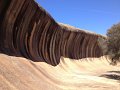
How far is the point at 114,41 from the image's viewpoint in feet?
108

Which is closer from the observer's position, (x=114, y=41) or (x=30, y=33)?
(x=30, y=33)

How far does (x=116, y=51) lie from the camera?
108ft

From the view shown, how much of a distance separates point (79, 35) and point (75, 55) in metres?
3.95

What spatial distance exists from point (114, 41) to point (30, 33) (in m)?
11.0

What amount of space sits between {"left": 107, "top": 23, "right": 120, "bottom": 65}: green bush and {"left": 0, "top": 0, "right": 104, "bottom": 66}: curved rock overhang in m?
6.06

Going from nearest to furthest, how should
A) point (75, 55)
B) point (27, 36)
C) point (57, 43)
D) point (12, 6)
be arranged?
point (12, 6) → point (27, 36) → point (57, 43) → point (75, 55)

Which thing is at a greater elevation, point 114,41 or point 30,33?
point 114,41

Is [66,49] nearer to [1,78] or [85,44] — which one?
[85,44]

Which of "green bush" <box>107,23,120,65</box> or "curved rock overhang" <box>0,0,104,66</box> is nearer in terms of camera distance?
"curved rock overhang" <box>0,0,104,66</box>

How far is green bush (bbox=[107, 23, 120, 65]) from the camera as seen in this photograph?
32656 mm

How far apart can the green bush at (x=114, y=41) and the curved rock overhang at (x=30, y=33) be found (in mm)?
6055

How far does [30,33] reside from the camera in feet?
84.6

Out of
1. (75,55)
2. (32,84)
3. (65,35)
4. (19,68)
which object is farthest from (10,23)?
(75,55)

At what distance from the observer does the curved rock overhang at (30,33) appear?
19.7m
